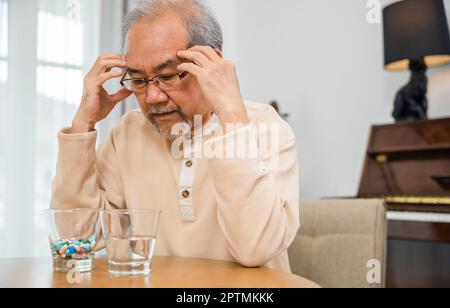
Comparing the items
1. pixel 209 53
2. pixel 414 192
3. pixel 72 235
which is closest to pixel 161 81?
pixel 209 53

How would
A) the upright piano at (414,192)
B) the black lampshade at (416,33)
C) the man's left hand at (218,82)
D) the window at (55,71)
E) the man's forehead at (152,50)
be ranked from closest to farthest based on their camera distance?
1. the man's left hand at (218,82)
2. the man's forehead at (152,50)
3. the upright piano at (414,192)
4. the black lampshade at (416,33)
5. the window at (55,71)

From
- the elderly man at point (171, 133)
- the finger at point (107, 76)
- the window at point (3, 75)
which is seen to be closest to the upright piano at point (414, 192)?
the elderly man at point (171, 133)

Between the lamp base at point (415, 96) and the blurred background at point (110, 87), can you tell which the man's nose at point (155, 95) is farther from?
the blurred background at point (110, 87)

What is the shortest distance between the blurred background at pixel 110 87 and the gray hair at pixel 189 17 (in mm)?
1641

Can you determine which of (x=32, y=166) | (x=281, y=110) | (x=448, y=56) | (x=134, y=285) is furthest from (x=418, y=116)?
(x=32, y=166)

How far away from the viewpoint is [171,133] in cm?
117

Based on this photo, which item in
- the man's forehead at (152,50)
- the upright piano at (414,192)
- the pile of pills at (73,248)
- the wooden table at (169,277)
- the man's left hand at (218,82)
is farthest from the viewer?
the upright piano at (414,192)

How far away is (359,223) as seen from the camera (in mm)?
1202

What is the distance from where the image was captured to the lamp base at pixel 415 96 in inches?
88.2

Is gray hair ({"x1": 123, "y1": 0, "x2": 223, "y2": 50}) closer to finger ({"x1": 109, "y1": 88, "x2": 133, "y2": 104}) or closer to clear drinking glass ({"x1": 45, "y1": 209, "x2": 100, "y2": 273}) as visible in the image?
finger ({"x1": 109, "y1": 88, "x2": 133, "y2": 104})

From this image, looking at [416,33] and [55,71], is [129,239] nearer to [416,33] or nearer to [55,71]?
[416,33]

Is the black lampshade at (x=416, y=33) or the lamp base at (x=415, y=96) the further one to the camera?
the lamp base at (x=415, y=96)

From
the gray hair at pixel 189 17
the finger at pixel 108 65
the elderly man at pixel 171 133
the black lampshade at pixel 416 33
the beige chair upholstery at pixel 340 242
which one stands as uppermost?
the black lampshade at pixel 416 33

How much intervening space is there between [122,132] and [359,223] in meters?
0.65
